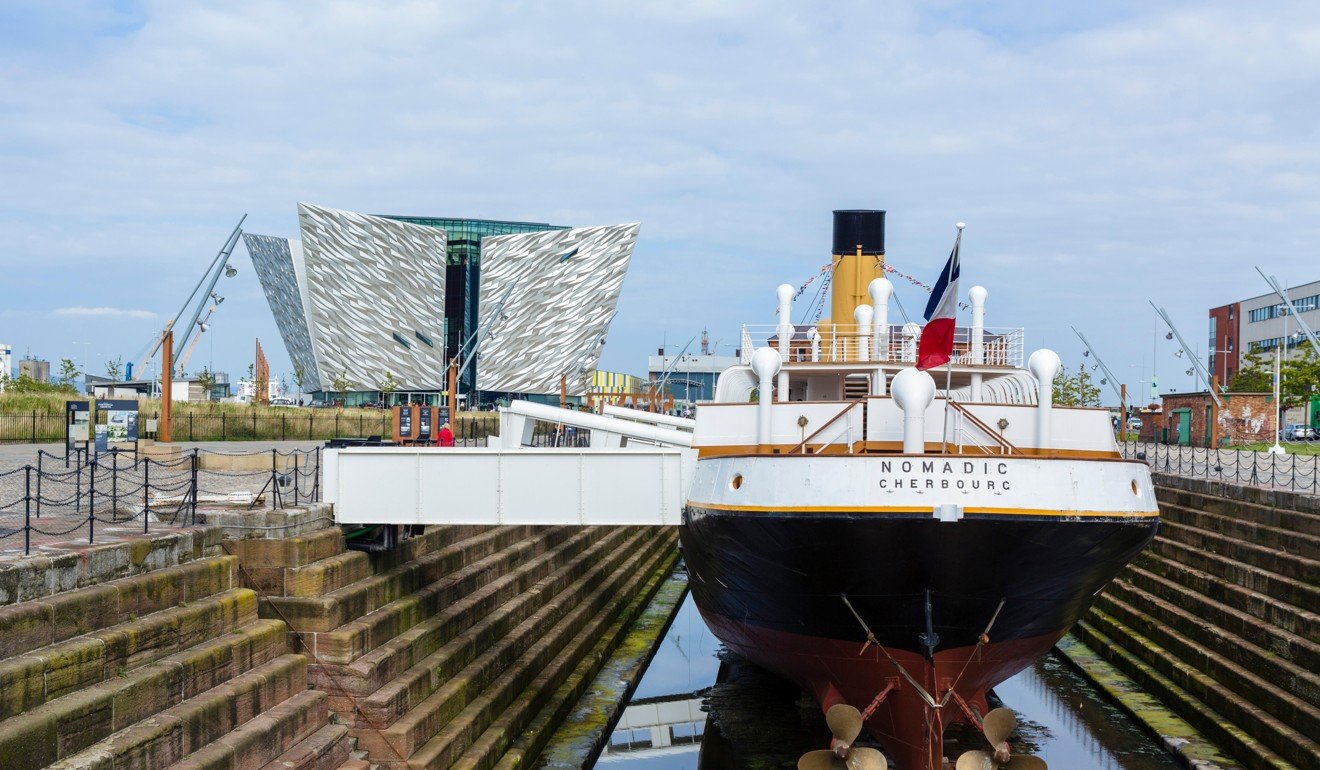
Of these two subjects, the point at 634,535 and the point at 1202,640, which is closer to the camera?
the point at 1202,640

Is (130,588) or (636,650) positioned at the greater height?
(130,588)

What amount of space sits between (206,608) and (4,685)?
305cm

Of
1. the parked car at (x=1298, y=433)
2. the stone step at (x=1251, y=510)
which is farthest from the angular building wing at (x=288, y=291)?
the stone step at (x=1251, y=510)

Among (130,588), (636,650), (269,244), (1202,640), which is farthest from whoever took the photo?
(269,244)

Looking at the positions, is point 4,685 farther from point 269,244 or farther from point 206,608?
point 269,244

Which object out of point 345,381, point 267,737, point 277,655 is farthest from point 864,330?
point 345,381

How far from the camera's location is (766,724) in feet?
60.7

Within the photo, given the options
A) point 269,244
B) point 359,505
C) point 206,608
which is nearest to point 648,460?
point 359,505

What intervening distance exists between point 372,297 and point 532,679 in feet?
263

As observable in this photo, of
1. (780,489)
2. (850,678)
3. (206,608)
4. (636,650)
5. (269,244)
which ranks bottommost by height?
(636,650)

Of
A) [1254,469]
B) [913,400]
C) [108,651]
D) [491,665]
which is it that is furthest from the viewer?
[1254,469]

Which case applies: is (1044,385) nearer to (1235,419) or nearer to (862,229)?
(862,229)

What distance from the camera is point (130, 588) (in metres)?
9.98

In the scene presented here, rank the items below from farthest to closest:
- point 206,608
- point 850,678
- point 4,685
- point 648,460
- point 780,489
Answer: point 648,460, point 850,678, point 780,489, point 206,608, point 4,685
